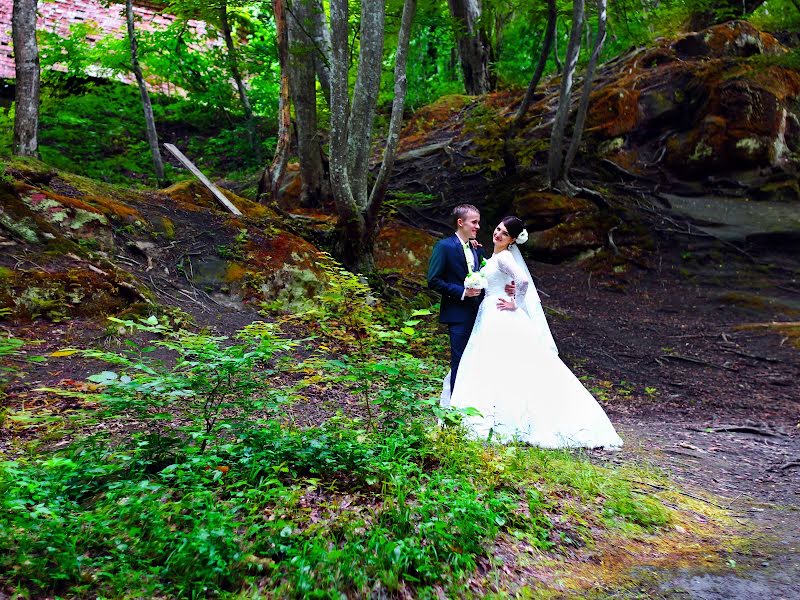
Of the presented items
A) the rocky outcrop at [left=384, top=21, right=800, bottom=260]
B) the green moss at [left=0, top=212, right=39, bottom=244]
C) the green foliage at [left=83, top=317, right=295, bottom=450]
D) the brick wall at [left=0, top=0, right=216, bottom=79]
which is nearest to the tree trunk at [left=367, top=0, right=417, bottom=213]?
the rocky outcrop at [left=384, top=21, right=800, bottom=260]

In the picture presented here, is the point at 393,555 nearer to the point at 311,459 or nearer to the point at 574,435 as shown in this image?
the point at 311,459

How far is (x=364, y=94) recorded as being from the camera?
9.37 meters

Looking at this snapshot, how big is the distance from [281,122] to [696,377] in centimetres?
866

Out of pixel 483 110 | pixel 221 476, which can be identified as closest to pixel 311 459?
pixel 221 476

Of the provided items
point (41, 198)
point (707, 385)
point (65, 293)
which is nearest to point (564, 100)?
point (707, 385)

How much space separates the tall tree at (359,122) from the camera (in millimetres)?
9047

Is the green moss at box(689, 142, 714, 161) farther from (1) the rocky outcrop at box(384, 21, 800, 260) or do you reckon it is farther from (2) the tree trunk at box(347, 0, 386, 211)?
(2) the tree trunk at box(347, 0, 386, 211)

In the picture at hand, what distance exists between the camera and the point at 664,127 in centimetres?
1498

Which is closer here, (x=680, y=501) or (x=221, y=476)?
(x=221, y=476)

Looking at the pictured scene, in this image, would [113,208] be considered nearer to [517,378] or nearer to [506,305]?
[506,305]

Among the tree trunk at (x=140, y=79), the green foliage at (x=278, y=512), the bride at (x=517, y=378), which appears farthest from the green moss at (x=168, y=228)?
the green foliage at (x=278, y=512)

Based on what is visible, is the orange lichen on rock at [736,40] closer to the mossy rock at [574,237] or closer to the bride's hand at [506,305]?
the mossy rock at [574,237]

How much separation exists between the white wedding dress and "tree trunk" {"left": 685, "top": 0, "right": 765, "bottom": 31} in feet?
38.9

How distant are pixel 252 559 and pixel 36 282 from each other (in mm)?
5315
